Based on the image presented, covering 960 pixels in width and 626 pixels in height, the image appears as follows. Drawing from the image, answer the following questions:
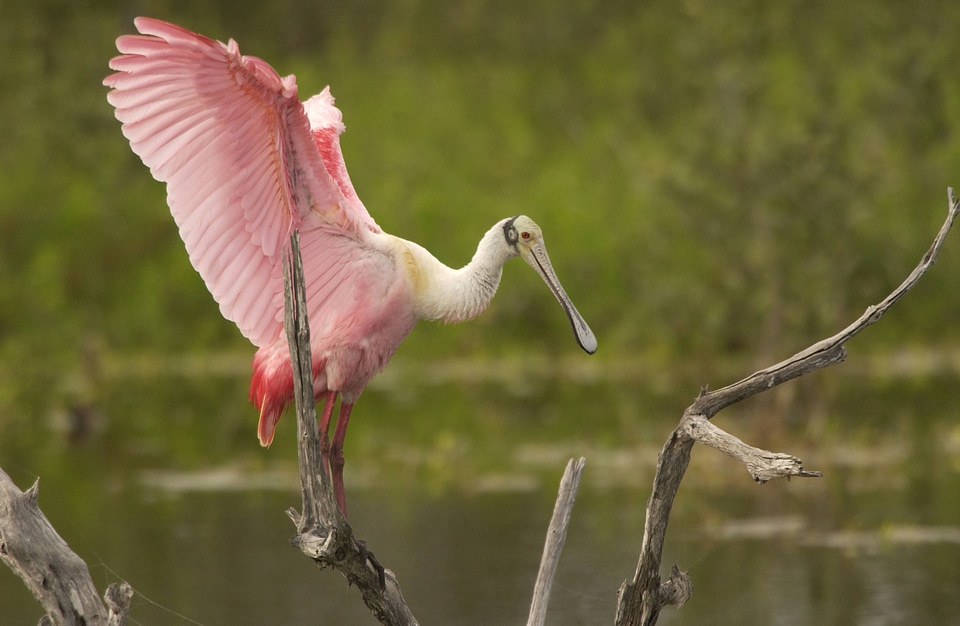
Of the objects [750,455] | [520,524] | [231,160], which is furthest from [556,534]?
[520,524]

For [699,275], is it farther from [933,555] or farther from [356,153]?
[356,153]

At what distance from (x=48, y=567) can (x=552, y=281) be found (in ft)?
5.75

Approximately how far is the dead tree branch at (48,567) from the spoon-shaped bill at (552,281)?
1558 millimetres

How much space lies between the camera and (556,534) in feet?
17.2

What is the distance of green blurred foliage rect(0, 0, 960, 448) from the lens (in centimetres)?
1244

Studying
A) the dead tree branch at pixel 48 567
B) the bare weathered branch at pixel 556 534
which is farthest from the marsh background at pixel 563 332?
the bare weathered branch at pixel 556 534

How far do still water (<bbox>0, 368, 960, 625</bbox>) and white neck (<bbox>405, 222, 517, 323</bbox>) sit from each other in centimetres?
252

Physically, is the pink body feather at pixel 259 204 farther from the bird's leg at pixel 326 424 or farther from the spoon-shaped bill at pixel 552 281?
the spoon-shaped bill at pixel 552 281

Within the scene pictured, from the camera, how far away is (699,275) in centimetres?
1440

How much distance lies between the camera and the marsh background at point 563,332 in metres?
9.23

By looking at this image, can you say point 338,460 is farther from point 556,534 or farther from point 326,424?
point 556,534

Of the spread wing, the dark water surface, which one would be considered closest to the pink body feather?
the spread wing

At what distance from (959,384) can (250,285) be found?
32.7 feet

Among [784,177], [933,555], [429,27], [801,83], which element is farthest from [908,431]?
[429,27]
